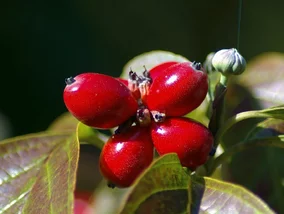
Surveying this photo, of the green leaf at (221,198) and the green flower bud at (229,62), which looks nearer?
the green leaf at (221,198)

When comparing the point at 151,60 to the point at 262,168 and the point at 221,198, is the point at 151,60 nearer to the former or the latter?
the point at 262,168

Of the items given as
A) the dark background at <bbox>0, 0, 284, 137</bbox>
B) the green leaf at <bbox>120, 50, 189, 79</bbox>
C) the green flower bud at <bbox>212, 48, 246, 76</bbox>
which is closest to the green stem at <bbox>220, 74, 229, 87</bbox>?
the green flower bud at <bbox>212, 48, 246, 76</bbox>

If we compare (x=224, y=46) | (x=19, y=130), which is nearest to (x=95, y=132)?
(x=19, y=130)

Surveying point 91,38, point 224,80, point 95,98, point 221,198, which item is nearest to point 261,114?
point 224,80

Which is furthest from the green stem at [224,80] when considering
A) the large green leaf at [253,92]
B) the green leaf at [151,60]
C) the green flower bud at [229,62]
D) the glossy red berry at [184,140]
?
the green leaf at [151,60]

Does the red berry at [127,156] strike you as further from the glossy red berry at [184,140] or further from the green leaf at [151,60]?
the green leaf at [151,60]

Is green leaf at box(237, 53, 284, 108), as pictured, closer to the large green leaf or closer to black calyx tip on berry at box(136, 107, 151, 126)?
the large green leaf

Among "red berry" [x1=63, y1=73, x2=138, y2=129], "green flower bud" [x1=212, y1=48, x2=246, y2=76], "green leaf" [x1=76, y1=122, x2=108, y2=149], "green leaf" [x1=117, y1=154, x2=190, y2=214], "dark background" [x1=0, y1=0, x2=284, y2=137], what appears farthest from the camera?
"dark background" [x1=0, y1=0, x2=284, y2=137]
